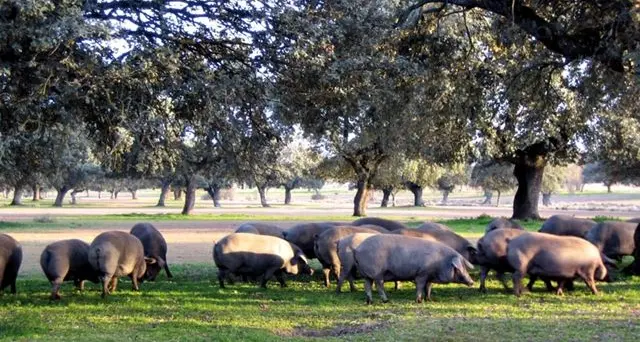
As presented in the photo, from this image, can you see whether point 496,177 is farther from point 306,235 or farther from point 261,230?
point 306,235

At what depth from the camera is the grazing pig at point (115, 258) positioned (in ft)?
43.1

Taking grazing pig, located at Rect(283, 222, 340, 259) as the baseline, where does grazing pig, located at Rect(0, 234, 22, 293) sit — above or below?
below

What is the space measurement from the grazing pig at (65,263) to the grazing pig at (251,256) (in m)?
2.49

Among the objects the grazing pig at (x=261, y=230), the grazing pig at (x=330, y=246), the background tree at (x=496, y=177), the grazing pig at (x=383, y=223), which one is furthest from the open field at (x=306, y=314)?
the background tree at (x=496, y=177)

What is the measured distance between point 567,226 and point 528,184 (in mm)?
21485

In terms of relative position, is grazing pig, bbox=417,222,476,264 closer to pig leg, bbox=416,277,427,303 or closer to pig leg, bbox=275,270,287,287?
pig leg, bbox=416,277,427,303

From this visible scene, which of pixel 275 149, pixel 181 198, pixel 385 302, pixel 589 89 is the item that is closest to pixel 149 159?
pixel 275 149

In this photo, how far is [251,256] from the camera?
14.4 meters

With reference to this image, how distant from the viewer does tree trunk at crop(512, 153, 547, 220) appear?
38.4 metres

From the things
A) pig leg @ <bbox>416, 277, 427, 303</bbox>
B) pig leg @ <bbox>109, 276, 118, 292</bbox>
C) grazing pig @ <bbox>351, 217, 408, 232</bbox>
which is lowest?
pig leg @ <bbox>109, 276, 118, 292</bbox>

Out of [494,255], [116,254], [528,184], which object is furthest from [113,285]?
[528,184]

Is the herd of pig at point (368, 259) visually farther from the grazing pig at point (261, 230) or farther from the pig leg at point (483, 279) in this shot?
the grazing pig at point (261, 230)

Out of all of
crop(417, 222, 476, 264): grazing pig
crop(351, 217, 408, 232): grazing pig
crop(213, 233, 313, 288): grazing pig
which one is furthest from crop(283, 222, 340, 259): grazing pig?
crop(417, 222, 476, 264): grazing pig

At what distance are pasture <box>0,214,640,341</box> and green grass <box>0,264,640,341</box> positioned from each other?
0.02 metres
